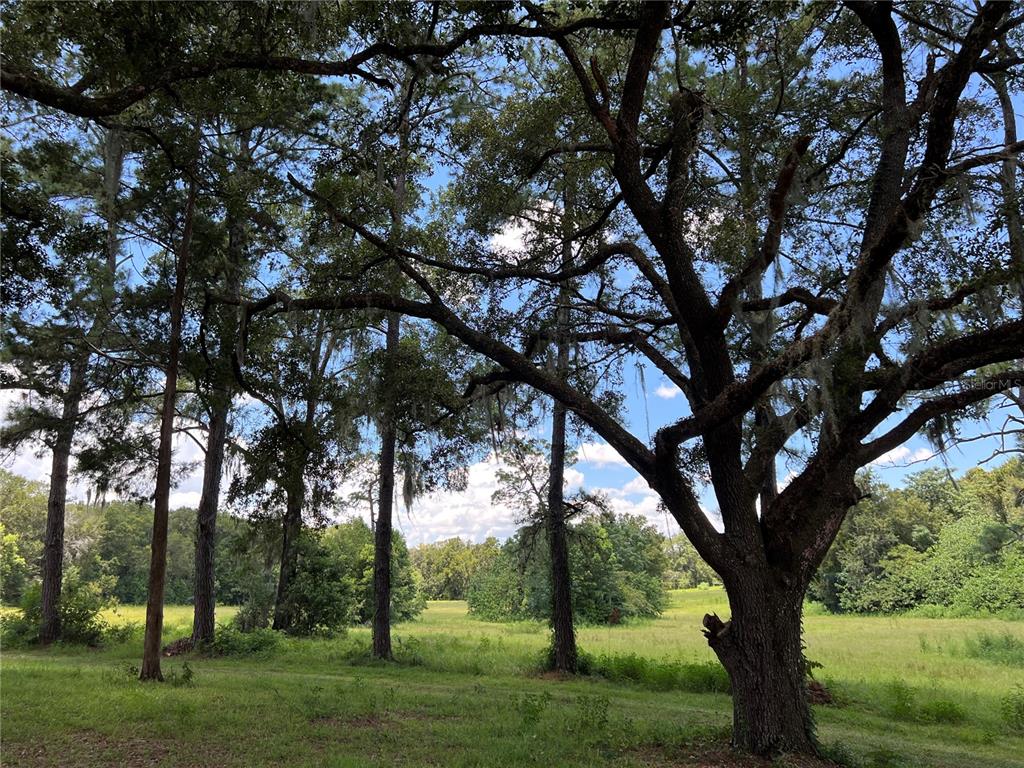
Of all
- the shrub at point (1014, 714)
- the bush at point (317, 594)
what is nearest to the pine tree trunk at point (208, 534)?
the bush at point (317, 594)

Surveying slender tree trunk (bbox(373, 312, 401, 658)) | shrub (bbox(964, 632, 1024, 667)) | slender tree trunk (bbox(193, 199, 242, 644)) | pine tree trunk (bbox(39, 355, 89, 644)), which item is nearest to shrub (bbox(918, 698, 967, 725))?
shrub (bbox(964, 632, 1024, 667))

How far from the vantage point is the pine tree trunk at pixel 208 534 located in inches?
588

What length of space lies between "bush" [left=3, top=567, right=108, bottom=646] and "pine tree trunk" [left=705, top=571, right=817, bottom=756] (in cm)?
1597

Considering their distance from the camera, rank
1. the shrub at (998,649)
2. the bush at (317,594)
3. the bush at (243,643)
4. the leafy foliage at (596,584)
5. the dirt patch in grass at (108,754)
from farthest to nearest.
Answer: the leafy foliage at (596,584) → the bush at (317,594) → the shrub at (998,649) → the bush at (243,643) → the dirt patch in grass at (108,754)

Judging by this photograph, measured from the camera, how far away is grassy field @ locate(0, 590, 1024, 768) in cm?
580

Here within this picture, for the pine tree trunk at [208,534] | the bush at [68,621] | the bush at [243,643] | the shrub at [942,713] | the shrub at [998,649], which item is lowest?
the shrub at [998,649]

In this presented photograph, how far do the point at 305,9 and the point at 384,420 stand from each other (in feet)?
21.8

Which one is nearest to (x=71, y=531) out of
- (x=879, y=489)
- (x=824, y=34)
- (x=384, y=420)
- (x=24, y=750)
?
(x=384, y=420)

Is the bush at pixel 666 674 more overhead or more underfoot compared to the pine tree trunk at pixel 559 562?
more underfoot

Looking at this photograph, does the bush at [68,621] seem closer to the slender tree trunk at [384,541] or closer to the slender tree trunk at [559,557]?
the slender tree trunk at [384,541]

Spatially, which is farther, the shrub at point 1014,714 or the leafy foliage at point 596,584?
the leafy foliage at point 596,584

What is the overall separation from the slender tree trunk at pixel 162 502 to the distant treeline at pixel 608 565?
833cm

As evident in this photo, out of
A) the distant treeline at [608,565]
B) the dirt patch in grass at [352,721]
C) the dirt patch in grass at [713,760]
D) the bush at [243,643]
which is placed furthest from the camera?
the distant treeline at [608,565]

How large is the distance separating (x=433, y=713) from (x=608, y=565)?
21.1 m
